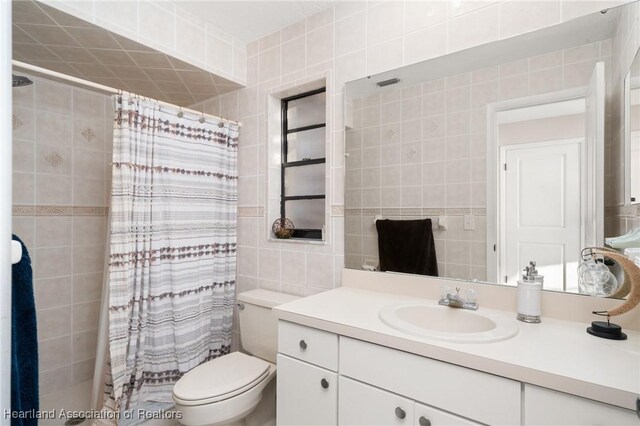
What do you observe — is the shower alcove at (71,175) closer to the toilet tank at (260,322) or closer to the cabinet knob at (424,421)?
the toilet tank at (260,322)

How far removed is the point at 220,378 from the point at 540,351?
1371 millimetres

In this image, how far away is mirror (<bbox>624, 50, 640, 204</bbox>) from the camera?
42.4 inches

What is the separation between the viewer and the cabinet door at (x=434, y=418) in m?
0.93

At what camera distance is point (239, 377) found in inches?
62.7

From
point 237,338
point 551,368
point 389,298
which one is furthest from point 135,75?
point 551,368

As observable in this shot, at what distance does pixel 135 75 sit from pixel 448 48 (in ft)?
6.36

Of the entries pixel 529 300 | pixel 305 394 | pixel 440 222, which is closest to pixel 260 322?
pixel 305 394

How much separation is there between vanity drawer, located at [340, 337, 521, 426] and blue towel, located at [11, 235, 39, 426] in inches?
34.8

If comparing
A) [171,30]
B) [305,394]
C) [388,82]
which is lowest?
[305,394]

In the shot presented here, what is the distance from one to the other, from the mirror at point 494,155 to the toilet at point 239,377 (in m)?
0.62

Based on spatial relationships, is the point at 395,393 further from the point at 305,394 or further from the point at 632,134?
the point at 632,134

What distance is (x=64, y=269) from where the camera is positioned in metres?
2.25

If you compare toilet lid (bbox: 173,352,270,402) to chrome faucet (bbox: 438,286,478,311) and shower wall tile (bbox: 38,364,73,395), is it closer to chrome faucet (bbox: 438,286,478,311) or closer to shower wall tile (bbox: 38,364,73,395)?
chrome faucet (bbox: 438,286,478,311)

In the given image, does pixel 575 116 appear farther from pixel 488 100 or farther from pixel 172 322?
pixel 172 322
